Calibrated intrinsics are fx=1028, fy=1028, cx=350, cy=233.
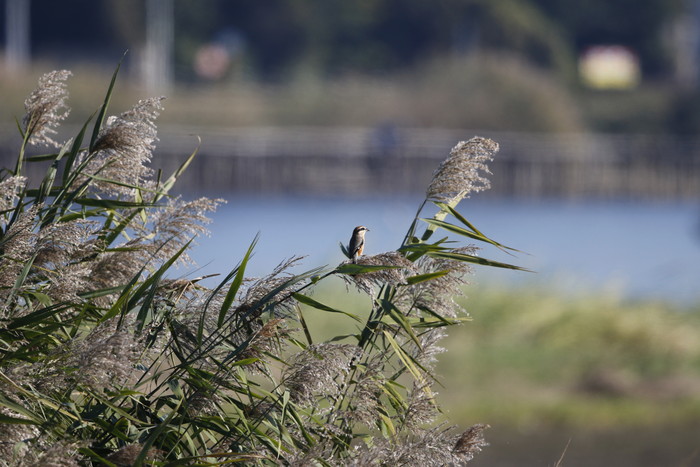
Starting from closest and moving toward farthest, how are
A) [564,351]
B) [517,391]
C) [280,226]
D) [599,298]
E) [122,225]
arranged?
[122,225] → [517,391] → [564,351] → [599,298] → [280,226]

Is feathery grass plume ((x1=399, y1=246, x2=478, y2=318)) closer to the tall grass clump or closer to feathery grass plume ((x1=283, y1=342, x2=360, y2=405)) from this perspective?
the tall grass clump

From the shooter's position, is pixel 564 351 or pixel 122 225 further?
pixel 564 351

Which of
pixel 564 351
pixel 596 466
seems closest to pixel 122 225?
pixel 596 466

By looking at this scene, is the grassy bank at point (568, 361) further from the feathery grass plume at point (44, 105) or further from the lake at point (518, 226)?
the lake at point (518, 226)

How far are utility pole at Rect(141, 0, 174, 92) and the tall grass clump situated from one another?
1959 inches

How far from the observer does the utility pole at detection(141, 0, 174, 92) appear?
53.4 m

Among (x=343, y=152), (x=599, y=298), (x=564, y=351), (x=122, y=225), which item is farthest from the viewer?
(x=343, y=152)

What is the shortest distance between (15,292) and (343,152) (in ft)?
152

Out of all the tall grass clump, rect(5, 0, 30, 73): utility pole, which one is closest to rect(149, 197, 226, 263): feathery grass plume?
the tall grass clump

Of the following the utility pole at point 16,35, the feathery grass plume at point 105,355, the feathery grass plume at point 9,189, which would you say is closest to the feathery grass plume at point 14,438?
the feathery grass plume at point 105,355

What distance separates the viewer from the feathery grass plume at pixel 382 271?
265 centimetres

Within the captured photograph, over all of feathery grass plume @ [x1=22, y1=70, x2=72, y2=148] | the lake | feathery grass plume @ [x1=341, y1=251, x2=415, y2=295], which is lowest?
the lake

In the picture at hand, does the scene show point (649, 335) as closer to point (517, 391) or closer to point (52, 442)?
point (517, 391)

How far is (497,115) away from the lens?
54.2 metres
